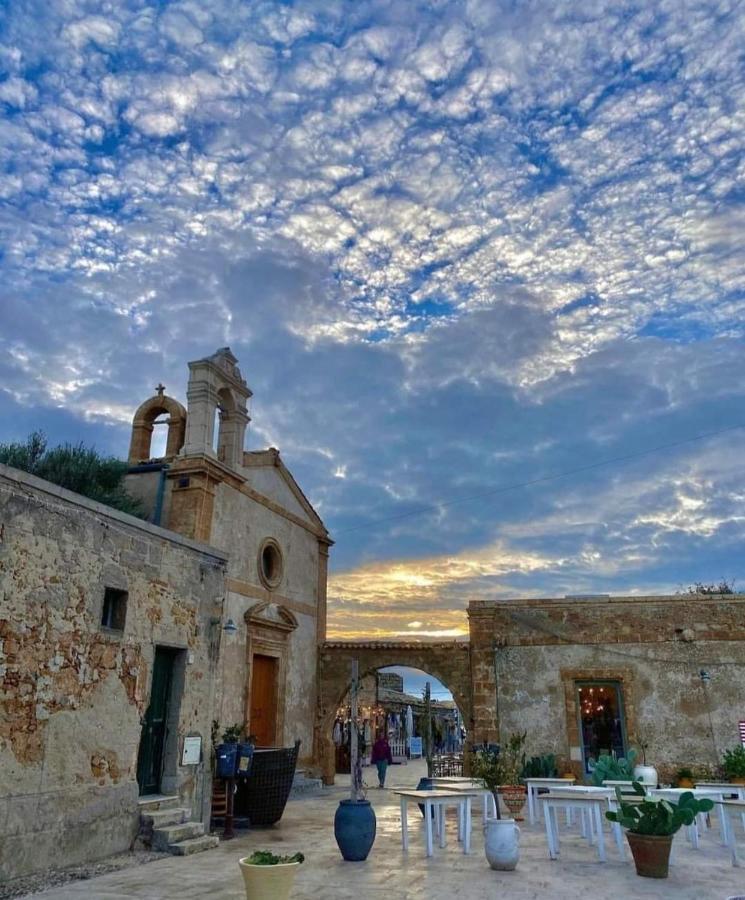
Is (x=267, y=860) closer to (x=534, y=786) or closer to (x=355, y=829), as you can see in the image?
(x=355, y=829)

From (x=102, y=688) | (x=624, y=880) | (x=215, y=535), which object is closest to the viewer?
(x=624, y=880)

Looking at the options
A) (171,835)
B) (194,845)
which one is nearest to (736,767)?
(194,845)

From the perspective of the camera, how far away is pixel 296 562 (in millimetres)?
16484

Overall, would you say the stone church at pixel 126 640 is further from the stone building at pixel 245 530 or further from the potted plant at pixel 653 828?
the potted plant at pixel 653 828

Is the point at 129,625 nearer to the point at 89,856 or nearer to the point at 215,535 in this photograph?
the point at 89,856

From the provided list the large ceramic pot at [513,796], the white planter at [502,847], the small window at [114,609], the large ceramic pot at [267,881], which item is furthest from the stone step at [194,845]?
the large ceramic pot at [513,796]

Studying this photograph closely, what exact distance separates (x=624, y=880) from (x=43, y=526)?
252 inches

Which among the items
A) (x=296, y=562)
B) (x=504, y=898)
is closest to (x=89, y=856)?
(x=504, y=898)


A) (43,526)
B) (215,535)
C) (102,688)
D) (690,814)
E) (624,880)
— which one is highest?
(215,535)

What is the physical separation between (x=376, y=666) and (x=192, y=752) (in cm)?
802

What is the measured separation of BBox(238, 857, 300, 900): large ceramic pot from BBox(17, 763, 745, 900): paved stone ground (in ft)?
3.42

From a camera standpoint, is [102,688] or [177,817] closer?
[102,688]

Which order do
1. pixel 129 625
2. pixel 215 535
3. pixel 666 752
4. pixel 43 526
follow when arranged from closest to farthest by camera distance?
pixel 43 526
pixel 129 625
pixel 215 535
pixel 666 752

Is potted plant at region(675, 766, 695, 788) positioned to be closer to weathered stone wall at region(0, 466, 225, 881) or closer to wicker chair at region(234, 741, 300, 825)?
wicker chair at region(234, 741, 300, 825)
